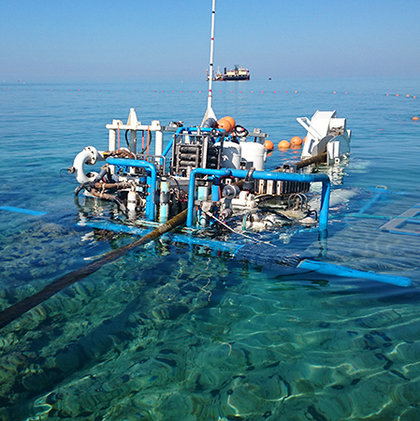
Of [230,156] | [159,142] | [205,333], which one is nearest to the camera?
[205,333]

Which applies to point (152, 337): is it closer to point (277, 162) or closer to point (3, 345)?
point (3, 345)

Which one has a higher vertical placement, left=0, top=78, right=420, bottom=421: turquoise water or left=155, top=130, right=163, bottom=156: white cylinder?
left=155, top=130, right=163, bottom=156: white cylinder

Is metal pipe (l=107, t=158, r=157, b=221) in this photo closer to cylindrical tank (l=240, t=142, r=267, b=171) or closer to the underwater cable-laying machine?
the underwater cable-laying machine

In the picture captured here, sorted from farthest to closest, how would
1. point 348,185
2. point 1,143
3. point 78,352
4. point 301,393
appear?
point 1,143
point 348,185
point 78,352
point 301,393

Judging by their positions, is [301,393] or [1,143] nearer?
[301,393]

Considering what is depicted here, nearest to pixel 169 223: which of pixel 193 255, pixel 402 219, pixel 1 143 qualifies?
pixel 193 255

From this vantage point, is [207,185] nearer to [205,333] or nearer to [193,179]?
[193,179]

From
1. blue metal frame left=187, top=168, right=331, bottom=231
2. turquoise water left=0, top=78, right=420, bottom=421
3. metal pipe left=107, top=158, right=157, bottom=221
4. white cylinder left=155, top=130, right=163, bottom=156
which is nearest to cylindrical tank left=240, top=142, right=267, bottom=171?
white cylinder left=155, top=130, right=163, bottom=156

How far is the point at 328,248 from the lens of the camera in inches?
369

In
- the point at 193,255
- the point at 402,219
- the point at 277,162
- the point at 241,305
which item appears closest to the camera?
the point at 241,305

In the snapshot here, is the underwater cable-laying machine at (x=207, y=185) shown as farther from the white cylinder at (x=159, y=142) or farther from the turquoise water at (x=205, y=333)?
the white cylinder at (x=159, y=142)

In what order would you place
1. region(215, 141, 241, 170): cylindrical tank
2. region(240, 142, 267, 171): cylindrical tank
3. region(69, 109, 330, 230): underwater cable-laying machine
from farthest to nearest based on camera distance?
1. region(240, 142, 267, 171): cylindrical tank
2. region(215, 141, 241, 170): cylindrical tank
3. region(69, 109, 330, 230): underwater cable-laying machine

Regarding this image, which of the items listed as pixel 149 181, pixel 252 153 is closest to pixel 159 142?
pixel 252 153

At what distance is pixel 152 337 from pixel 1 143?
22497mm
